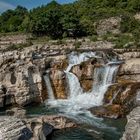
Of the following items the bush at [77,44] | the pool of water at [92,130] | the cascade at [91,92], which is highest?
the bush at [77,44]

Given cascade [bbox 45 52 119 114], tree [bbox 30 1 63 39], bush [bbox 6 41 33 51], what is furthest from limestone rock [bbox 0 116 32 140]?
tree [bbox 30 1 63 39]

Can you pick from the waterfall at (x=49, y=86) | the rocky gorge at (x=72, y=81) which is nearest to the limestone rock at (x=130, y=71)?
the rocky gorge at (x=72, y=81)

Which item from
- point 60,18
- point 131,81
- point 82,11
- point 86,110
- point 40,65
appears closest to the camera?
point 86,110

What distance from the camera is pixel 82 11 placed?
2542 inches

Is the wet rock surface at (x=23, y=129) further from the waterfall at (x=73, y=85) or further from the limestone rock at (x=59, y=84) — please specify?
the limestone rock at (x=59, y=84)

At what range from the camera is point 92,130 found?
961 inches

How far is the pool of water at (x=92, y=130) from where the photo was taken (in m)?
23.4

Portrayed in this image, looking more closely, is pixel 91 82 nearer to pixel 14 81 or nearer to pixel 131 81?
pixel 131 81

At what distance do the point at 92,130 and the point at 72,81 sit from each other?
10326 mm

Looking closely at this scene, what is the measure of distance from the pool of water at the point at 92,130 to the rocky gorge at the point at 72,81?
1424 millimetres

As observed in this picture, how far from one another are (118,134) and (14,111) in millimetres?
8772

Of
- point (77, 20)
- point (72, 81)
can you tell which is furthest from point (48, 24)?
point (72, 81)

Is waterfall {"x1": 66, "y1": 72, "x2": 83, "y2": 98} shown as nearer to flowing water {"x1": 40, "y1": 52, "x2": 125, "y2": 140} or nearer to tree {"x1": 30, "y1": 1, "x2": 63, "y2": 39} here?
flowing water {"x1": 40, "y1": 52, "x2": 125, "y2": 140}

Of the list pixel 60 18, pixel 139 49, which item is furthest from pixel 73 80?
pixel 60 18
